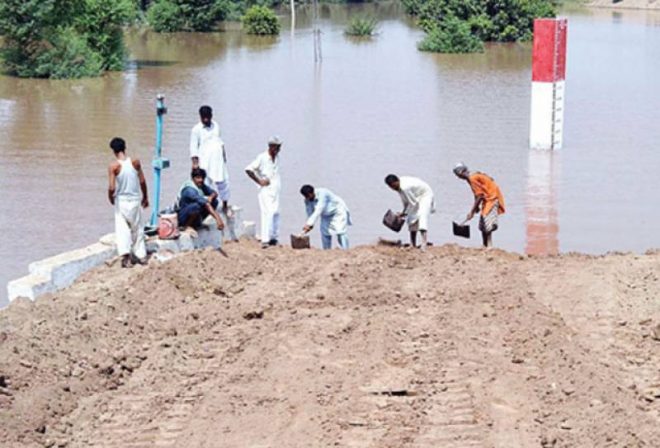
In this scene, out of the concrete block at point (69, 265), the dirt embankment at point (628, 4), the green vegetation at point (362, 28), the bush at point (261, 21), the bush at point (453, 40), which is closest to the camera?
the concrete block at point (69, 265)

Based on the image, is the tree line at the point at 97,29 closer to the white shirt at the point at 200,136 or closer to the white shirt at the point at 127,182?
the white shirt at the point at 200,136

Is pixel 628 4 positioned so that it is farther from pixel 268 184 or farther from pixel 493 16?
pixel 268 184

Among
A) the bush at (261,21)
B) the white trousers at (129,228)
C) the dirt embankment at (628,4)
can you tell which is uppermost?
the dirt embankment at (628,4)

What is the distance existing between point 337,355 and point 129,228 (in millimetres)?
3362

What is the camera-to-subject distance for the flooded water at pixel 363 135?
16906 mm

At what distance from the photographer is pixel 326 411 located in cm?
785

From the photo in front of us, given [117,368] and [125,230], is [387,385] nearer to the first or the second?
[117,368]

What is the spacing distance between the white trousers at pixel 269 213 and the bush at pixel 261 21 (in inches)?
1613

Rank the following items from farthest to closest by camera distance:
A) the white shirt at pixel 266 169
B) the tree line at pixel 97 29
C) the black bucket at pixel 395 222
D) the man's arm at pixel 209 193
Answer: the tree line at pixel 97 29 → the black bucket at pixel 395 222 → the white shirt at pixel 266 169 → the man's arm at pixel 209 193

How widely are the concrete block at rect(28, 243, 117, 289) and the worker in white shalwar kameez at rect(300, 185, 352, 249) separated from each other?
2.27 meters

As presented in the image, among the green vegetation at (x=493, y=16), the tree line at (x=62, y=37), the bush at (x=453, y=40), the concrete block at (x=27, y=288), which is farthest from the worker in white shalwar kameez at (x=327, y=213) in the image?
the green vegetation at (x=493, y=16)

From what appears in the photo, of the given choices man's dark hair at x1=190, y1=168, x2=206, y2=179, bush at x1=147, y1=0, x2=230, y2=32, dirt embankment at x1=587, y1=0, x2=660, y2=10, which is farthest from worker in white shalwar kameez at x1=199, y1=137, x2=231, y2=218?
dirt embankment at x1=587, y1=0, x2=660, y2=10

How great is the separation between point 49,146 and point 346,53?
23454 mm

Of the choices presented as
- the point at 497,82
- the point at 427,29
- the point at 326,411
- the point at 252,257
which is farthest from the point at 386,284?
the point at 427,29
